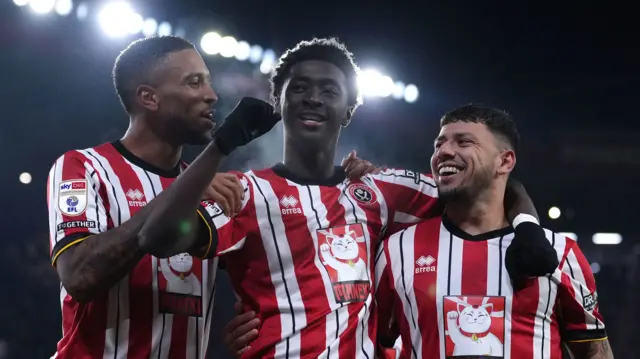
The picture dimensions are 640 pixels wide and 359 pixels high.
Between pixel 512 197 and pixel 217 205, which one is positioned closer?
pixel 217 205

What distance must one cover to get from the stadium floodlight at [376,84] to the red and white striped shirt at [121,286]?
6359 mm

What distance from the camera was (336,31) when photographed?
27.7ft

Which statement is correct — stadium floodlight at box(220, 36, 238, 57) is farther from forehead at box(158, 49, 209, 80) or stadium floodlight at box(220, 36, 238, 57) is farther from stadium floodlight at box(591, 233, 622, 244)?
stadium floodlight at box(591, 233, 622, 244)

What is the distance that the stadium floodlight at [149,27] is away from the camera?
6523mm

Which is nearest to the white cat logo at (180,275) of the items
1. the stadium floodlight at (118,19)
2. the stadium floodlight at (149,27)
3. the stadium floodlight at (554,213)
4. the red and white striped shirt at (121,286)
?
the red and white striped shirt at (121,286)

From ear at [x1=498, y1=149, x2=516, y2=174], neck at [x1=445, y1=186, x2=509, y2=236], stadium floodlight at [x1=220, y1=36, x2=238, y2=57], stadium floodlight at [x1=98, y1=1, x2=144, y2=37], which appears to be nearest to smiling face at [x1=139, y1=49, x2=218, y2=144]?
neck at [x1=445, y1=186, x2=509, y2=236]

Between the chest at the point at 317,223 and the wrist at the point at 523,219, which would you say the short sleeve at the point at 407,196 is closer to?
the chest at the point at 317,223

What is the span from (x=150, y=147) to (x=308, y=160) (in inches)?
21.9

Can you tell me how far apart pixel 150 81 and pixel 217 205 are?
67cm

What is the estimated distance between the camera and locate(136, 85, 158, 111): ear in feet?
8.20

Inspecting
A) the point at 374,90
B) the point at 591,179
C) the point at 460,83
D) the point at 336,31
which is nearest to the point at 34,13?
the point at 336,31

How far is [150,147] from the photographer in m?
2.46

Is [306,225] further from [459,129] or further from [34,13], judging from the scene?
[34,13]

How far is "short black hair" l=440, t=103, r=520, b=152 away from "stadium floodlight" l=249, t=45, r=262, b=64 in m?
5.24
